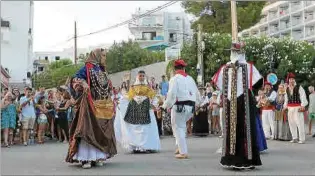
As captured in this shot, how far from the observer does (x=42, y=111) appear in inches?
603

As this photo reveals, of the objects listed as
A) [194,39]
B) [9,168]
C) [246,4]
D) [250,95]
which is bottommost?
[9,168]

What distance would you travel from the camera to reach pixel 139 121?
37.2ft

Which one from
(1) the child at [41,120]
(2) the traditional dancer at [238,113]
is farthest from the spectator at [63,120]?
(2) the traditional dancer at [238,113]

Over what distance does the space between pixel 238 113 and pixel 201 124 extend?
8981 mm

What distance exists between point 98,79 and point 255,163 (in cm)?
312

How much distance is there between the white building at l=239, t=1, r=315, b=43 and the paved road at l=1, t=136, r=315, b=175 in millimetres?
68070

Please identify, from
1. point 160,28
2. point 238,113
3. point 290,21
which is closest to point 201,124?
point 238,113

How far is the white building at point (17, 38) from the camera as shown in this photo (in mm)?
50906

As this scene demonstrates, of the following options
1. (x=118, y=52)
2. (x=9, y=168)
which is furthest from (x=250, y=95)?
(x=118, y=52)

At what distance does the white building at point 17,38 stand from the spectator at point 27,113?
121ft

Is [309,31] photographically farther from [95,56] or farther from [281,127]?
[95,56]

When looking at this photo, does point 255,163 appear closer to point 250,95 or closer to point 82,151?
point 250,95

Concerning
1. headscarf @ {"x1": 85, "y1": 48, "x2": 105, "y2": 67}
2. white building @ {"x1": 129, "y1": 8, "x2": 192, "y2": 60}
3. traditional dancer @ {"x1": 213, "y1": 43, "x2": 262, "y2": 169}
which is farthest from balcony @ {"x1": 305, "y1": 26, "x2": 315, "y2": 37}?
headscarf @ {"x1": 85, "y1": 48, "x2": 105, "y2": 67}

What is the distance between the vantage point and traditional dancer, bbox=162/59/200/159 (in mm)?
9539
